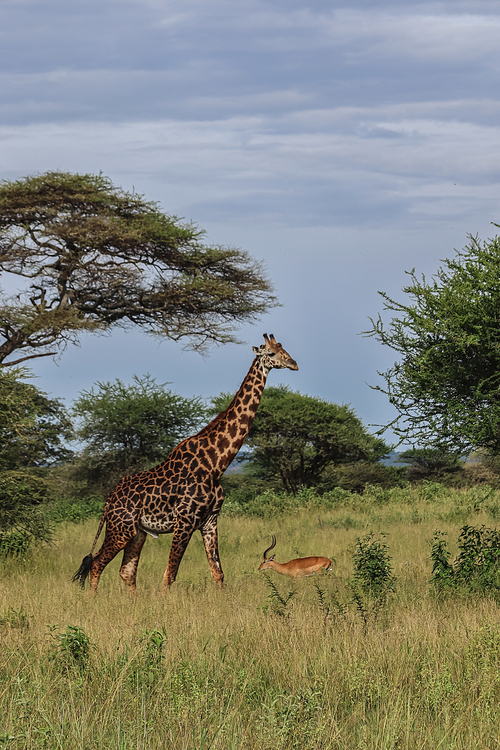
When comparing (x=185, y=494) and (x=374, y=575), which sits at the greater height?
(x=185, y=494)

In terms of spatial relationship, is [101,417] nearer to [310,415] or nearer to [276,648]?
[310,415]

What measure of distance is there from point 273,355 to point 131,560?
300 centimetres

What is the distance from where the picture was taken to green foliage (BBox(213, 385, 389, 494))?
2909cm

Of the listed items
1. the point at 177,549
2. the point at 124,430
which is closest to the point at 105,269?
the point at 124,430

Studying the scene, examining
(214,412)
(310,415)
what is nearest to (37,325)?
(214,412)

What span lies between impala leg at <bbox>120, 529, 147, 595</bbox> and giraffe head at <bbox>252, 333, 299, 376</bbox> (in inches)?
101

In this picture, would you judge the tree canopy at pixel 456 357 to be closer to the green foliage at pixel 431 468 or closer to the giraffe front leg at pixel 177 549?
the giraffe front leg at pixel 177 549

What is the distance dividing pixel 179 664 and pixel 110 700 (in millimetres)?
688

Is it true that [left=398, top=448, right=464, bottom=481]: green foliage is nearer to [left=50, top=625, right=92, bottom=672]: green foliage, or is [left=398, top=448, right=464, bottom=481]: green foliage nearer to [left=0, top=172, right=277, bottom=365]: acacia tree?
[left=0, top=172, right=277, bottom=365]: acacia tree

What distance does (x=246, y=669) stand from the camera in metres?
5.11

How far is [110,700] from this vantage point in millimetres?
4473

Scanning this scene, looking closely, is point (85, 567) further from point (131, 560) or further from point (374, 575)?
point (374, 575)

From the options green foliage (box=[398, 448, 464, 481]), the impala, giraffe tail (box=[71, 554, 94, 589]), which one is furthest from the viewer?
green foliage (box=[398, 448, 464, 481])

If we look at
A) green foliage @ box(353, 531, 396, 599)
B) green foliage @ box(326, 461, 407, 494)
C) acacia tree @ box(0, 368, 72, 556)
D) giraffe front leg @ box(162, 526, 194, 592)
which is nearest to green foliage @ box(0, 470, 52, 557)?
acacia tree @ box(0, 368, 72, 556)
